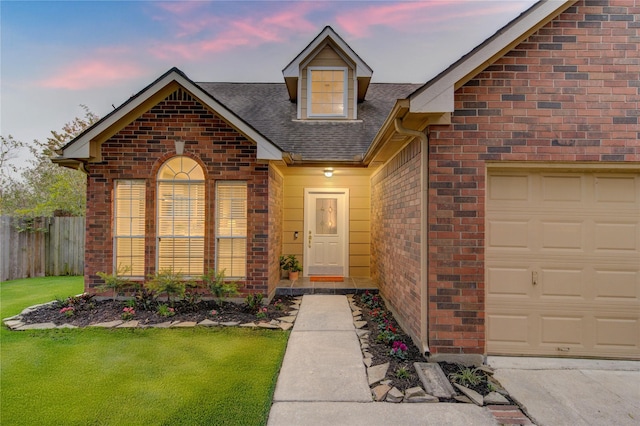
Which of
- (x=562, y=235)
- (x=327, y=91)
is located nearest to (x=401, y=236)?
(x=562, y=235)

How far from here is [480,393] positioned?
9.67 feet

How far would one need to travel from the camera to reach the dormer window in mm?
8656

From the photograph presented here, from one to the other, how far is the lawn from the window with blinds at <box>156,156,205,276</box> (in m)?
1.61

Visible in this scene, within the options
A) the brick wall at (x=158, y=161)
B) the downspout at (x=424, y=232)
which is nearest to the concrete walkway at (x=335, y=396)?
the downspout at (x=424, y=232)

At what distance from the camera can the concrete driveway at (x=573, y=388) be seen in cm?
261

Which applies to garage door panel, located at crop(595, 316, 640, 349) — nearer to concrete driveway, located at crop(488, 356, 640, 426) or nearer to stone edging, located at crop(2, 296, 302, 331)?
concrete driveway, located at crop(488, 356, 640, 426)

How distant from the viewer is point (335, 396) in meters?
2.90

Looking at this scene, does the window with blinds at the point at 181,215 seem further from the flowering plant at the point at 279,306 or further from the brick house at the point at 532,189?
the brick house at the point at 532,189

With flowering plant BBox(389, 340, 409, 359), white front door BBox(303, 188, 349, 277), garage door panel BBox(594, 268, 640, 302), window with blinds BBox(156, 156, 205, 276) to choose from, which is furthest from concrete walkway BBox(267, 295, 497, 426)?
white front door BBox(303, 188, 349, 277)

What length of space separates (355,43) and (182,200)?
7875mm

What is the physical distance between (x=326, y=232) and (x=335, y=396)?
5.47 meters

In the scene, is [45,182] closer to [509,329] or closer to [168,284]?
[168,284]

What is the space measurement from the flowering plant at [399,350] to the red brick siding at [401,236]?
23 centimetres

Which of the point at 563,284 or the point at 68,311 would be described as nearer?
the point at 563,284
